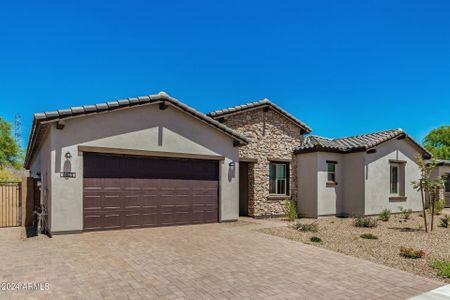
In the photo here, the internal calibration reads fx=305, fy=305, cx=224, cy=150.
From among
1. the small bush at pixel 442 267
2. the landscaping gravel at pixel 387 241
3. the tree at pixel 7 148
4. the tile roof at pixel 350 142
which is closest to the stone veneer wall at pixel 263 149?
the tile roof at pixel 350 142

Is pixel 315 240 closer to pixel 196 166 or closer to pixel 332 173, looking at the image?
pixel 196 166

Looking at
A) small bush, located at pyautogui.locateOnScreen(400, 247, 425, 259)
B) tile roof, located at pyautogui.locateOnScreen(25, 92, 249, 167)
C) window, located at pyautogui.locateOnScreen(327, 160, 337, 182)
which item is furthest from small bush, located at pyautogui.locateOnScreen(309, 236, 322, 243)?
window, located at pyautogui.locateOnScreen(327, 160, 337, 182)

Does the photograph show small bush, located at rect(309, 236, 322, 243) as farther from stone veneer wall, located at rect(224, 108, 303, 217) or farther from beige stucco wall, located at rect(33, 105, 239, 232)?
stone veneer wall, located at rect(224, 108, 303, 217)

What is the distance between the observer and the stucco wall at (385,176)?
16547 mm

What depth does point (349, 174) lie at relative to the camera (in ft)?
55.7

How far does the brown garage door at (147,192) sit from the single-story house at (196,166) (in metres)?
0.04

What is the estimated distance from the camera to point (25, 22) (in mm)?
13352

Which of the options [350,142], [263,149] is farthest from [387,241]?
[350,142]

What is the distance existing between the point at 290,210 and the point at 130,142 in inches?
323

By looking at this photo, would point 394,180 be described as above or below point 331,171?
below

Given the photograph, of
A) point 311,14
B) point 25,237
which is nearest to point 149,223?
point 25,237

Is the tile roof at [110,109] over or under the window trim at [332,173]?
over

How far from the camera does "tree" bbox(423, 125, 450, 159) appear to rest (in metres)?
53.9

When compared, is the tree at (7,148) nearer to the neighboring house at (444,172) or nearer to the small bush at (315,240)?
the small bush at (315,240)
